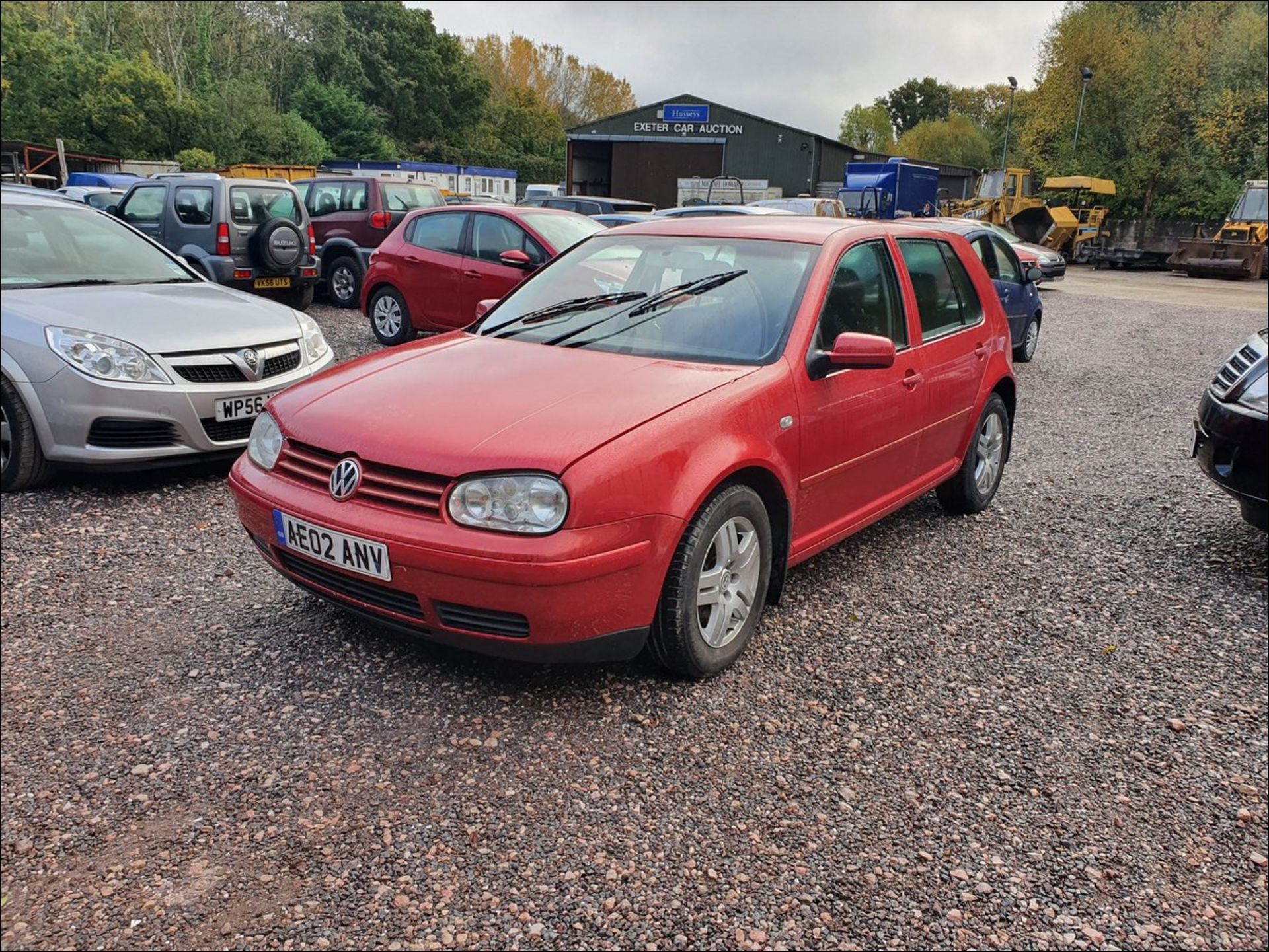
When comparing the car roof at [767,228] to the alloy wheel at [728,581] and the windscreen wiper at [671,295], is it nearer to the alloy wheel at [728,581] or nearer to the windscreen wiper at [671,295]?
the windscreen wiper at [671,295]

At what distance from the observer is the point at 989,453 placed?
5242 mm

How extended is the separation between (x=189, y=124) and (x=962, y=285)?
14.0ft

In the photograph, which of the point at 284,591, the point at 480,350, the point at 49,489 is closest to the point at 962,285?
the point at 480,350

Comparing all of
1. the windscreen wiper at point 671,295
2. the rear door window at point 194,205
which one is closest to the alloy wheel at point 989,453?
the windscreen wiper at point 671,295

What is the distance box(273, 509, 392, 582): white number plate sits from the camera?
8.98 feet

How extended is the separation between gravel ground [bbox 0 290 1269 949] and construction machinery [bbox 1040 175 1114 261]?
4.93m

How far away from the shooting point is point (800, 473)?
3.44m

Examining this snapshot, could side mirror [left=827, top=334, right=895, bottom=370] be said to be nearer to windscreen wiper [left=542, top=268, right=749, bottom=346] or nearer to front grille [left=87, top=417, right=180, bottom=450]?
windscreen wiper [left=542, top=268, right=749, bottom=346]

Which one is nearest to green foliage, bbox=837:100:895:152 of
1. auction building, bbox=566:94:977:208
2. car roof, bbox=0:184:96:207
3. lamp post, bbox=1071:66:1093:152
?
lamp post, bbox=1071:66:1093:152

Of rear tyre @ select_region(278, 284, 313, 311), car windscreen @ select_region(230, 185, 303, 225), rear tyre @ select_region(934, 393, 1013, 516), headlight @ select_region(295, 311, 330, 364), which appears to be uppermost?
car windscreen @ select_region(230, 185, 303, 225)

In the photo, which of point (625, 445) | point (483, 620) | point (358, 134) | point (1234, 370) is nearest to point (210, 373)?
point (483, 620)

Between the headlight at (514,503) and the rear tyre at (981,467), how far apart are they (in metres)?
3.02

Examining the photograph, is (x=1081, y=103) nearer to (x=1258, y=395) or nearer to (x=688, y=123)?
(x=1258, y=395)

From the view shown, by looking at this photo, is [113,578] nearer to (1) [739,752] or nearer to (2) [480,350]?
(2) [480,350]
